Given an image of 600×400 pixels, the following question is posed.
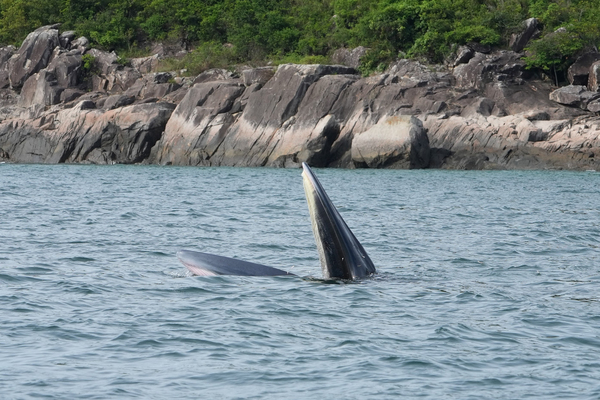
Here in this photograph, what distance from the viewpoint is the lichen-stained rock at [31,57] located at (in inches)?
2148

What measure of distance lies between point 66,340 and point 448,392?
3.30 m

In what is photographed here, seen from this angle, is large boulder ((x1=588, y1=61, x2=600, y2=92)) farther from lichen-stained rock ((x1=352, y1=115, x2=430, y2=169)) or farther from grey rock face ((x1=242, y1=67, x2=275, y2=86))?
grey rock face ((x1=242, y1=67, x2=275, y2=86))

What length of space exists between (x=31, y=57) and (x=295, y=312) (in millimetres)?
51164

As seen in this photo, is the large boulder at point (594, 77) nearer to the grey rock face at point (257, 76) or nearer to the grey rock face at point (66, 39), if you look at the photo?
the grey rock face at point (257, 76)

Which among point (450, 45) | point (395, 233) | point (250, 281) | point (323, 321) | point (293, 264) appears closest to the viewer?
point (323, 321)

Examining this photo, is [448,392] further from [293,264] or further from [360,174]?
[360,174]

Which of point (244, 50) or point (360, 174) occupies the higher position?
point (244, 50)

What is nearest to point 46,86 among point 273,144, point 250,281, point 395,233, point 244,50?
point 244,50

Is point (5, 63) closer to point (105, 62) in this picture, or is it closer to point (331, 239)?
point (105, 62)

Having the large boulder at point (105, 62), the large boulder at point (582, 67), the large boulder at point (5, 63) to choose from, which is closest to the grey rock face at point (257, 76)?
the large boulder at point (105, 62)

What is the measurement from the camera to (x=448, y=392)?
5.81 meters

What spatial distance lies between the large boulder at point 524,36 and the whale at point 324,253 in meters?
40.5

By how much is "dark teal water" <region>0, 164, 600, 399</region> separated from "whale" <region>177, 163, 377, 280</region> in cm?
29

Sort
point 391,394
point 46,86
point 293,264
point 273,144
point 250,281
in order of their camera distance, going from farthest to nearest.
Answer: point 46,86
point 273,144
point 293,264
point 250,281
point 391,394
